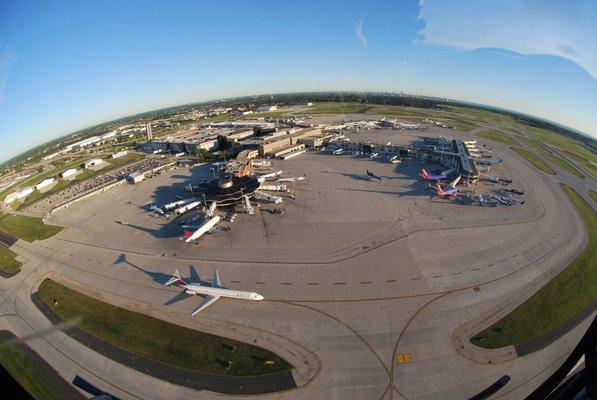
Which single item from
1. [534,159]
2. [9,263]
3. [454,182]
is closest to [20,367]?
[9,263]

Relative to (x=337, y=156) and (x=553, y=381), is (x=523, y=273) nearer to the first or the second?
(x=553, y=381)

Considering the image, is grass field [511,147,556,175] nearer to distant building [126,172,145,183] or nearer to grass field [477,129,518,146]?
grass field [477,129,518,146]

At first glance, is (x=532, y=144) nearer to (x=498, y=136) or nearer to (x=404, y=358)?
(x=498, y=136)

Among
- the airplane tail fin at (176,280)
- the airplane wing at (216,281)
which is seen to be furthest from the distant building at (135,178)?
the airplane wing at (216,281)

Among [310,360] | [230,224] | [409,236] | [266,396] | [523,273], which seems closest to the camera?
[266,396]

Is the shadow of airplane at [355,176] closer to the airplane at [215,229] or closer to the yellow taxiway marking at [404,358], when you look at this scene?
the airplane at [215,229]

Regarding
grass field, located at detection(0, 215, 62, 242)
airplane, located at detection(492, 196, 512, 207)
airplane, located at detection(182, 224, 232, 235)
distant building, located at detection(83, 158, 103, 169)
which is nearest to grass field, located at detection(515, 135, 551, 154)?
airplane, located at detection(492, 196, 512, 207)

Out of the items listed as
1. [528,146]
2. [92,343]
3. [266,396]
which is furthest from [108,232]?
[528,146]
